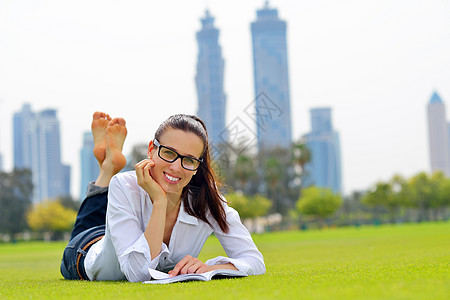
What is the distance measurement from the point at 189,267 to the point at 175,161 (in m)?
0.71

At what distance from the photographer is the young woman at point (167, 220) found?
3801mm

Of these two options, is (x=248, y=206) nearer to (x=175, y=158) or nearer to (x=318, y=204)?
(x=318, y=204)

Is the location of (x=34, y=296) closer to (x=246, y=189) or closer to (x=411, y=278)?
(x=411, y=278)

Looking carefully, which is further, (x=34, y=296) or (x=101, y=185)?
(x=101, y=185)

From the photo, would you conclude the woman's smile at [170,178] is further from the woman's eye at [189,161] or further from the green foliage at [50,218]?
the green foliage at [50,218]

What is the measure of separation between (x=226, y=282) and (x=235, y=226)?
738 mm

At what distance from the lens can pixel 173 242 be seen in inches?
163

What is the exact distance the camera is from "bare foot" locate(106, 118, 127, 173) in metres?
5.52

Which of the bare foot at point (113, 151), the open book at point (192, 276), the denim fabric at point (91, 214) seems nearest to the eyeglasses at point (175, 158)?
the open book at point (192, 276)

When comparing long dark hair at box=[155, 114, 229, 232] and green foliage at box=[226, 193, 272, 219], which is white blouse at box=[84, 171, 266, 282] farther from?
green foliage at box=[226, 193, 272, 219]

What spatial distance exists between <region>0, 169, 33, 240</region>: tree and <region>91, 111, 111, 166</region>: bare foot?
70951 mm

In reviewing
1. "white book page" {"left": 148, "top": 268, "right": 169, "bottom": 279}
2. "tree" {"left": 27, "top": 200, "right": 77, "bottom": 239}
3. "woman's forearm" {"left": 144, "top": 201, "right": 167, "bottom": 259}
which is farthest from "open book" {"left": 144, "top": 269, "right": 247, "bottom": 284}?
"tree" {"left": 27, "top": 200, "right": 77, "bottom": 239}

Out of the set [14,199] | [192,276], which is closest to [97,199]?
[192,276]

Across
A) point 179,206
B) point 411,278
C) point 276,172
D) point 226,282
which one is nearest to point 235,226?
point 179,206
